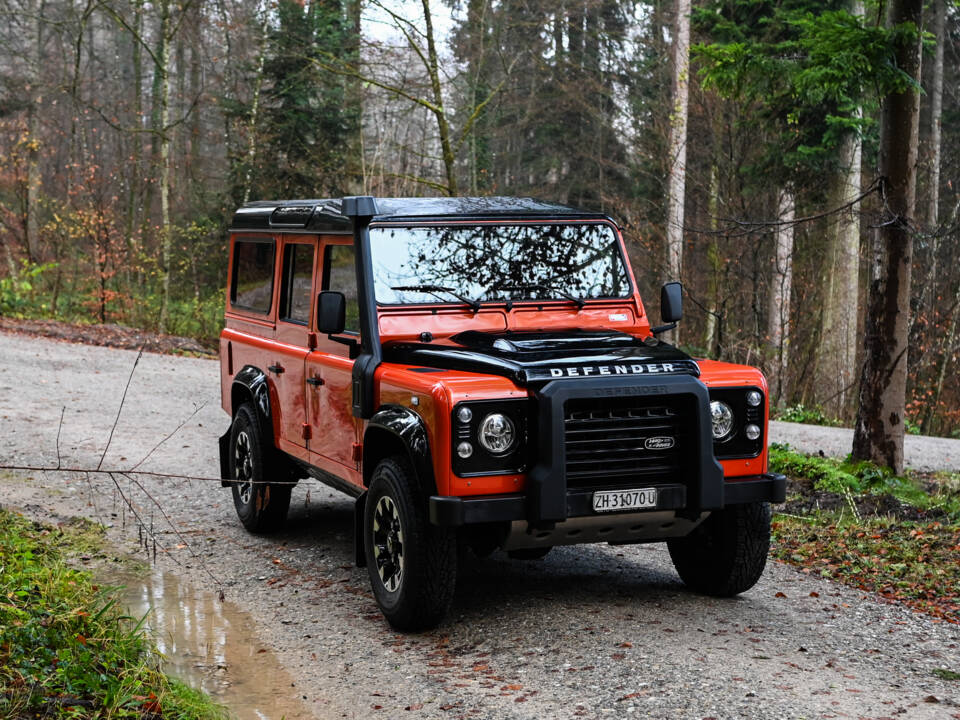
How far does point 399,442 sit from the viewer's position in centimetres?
582

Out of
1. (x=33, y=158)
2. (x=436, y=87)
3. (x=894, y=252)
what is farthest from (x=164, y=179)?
→ (x=894, y=252)

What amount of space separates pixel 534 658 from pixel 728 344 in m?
14.1

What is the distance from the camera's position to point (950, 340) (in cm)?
2019

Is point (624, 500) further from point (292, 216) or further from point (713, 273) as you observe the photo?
point (713, 273)

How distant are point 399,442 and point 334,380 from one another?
1.09 m

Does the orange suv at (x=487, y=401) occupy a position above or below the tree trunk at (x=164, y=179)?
below

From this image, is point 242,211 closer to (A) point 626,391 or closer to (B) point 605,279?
(B) point 605,279

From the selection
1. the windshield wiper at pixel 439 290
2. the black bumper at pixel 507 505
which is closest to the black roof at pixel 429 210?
the windshield wiper at pixel 439 290

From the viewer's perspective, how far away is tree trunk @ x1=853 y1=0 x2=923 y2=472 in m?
9.61

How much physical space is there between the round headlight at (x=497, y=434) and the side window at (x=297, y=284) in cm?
234

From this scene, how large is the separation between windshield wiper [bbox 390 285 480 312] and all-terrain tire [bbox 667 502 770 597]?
1.80m

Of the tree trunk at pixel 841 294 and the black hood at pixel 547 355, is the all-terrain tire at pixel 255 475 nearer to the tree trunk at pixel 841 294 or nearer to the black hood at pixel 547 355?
the black hood at pixel 547 355

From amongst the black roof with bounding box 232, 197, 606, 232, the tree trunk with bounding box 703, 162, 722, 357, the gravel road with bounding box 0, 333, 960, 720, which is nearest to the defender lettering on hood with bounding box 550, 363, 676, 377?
the gravel road with bounding box 0, 333, 960, 720

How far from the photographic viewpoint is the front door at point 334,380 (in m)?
6.56
